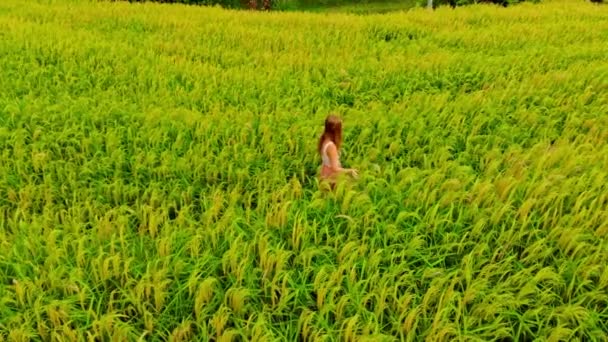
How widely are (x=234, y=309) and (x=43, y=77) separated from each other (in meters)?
4.46

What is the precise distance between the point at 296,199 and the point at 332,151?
41cm

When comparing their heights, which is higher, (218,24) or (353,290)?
(218,24)

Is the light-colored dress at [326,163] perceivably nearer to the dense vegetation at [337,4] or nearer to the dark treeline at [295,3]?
the dark treeline at [295,3]

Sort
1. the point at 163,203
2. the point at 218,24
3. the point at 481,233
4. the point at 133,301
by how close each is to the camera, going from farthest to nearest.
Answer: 1. the point at 218,24
2. the point at 163,203
3. the point at 481,233
4. the point at 133,301

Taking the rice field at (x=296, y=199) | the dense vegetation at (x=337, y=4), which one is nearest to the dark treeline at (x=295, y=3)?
the dense vegetation at (x=337, y=4)

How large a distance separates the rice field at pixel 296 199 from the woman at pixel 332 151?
0.38 ft

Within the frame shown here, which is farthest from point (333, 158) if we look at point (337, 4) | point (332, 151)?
point (337, 4)

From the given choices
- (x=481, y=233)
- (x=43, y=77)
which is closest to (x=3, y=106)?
(x=43, y=77)

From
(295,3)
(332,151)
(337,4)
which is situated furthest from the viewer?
(337,4)

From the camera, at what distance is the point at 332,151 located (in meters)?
3.07

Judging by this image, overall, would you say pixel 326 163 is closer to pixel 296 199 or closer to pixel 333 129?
pixel 333 129

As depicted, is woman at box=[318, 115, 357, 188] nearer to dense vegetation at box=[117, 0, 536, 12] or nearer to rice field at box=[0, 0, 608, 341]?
rice field at box=[0, 0, 608, 341]

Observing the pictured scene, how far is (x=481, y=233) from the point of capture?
2.64 metres

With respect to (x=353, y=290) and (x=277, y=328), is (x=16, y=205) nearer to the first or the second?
(x=277, y=328)
